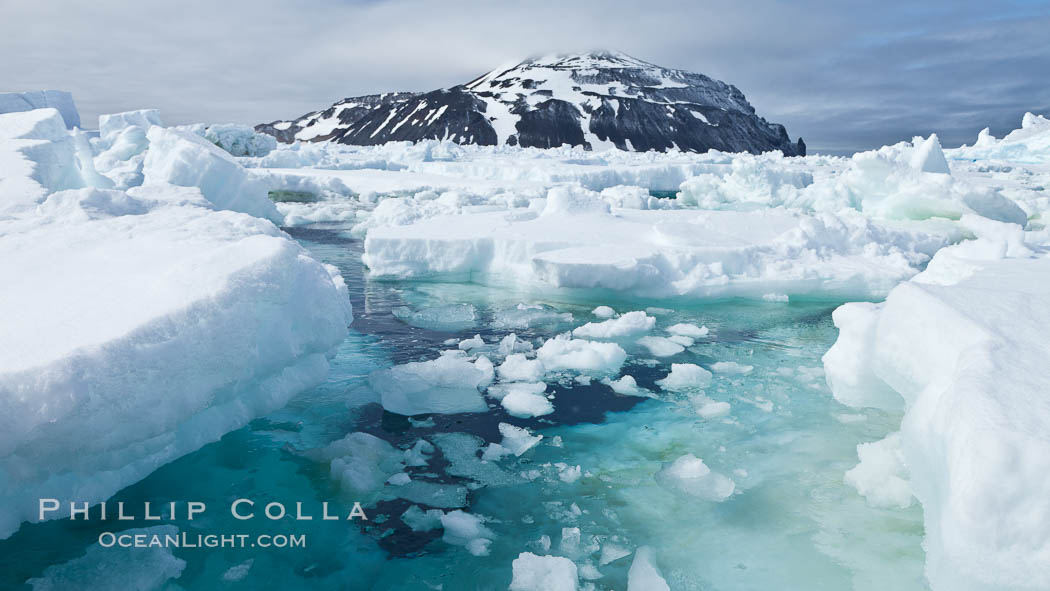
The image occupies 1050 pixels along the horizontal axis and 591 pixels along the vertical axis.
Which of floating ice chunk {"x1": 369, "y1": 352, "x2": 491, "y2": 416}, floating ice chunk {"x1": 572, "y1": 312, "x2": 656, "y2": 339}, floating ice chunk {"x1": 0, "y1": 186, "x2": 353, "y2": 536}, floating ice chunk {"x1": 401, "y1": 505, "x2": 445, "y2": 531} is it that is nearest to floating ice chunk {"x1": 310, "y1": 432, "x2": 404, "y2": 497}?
floating ice chunk {"x1": 401, "y1": 505, "x2": 445, "y2": 531}

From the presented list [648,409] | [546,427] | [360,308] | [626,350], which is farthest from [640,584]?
[360,308]

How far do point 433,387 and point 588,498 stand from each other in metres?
1.75

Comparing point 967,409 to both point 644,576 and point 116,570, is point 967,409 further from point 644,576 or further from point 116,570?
point 116,570

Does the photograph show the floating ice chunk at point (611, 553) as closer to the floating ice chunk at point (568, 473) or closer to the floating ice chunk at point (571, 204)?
the floating ice chunk at point (568, 473)

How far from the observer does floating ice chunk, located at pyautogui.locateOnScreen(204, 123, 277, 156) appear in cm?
3020

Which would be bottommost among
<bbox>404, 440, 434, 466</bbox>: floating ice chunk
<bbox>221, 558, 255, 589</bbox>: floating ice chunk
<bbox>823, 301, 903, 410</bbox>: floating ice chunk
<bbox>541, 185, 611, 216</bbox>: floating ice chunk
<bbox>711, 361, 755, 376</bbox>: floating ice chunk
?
<bbox>221, 558, 255, 589</bbox>: floating ice chunk

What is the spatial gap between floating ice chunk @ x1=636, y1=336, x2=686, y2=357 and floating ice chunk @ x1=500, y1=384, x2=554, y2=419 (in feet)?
5.20

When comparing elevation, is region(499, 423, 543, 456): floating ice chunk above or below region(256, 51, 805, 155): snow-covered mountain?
below

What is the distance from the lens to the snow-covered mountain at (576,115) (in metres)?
83.4

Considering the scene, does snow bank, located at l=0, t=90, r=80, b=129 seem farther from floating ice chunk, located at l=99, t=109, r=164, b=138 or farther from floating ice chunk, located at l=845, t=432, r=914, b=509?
floating ice chunk, located at l=845, t=432, r=914, b=509

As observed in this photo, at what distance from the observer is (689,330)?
6441mm

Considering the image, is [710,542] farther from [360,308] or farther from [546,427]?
[360,308]

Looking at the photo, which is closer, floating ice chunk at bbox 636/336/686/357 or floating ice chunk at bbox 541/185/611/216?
floating ice chunk at bbox 636/336/686/357

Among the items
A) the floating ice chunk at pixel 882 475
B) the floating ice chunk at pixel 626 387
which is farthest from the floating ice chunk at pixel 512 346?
the floating ice chunk at pixel 882 475
